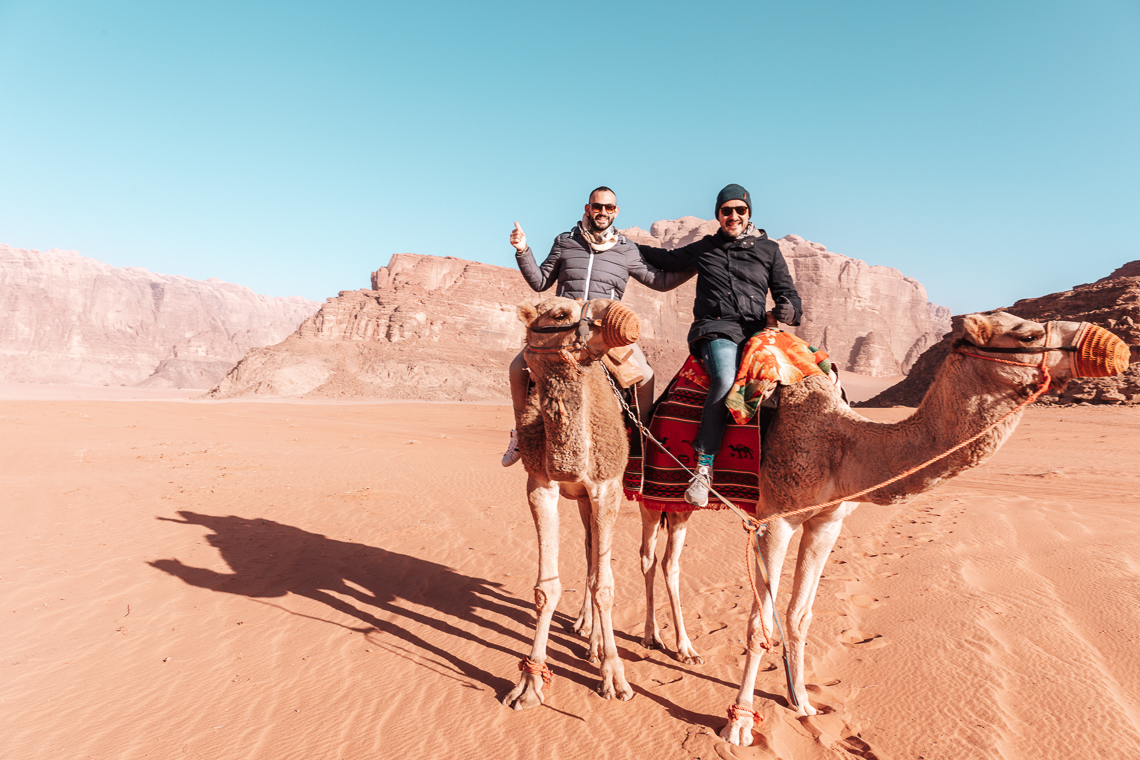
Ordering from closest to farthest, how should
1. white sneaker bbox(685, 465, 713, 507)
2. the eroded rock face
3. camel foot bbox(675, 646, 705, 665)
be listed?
white sneaker bbox(685, 465, 713, 507) → camel foot bbox(675, 646, 705, 665) → the eroded rock face

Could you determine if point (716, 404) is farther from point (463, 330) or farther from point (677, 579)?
point (463, 330)

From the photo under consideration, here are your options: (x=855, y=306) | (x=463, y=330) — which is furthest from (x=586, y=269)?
(x=855, y=306)

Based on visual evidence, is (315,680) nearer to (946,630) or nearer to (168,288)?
(946,630)

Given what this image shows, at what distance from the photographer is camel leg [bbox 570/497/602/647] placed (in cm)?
441

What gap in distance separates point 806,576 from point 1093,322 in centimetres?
2618

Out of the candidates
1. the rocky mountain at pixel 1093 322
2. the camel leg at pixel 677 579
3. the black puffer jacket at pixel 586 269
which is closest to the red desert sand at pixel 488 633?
the camel leg at pixel 677 579

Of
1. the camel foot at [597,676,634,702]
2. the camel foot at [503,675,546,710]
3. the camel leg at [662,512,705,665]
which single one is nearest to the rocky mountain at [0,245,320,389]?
the camel leg at [662,512,705,665]

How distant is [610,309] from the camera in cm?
353

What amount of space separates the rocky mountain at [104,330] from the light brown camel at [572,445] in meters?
139

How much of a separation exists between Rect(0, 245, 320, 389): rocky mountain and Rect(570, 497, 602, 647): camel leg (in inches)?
5429

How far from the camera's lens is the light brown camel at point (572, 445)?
3633 mm

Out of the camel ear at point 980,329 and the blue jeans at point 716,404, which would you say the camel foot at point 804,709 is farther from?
the camel ear at point 980,329

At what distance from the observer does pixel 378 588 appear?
21.8 feet

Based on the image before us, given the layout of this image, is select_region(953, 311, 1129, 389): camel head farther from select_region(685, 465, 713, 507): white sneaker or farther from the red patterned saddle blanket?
select_region(685, 465, 713, 507): white sneaker
